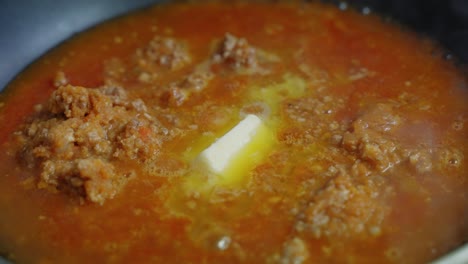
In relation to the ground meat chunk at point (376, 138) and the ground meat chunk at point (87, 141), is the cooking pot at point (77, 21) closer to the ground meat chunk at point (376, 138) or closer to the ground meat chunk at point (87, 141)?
the ground meat chunk at point (87, 141)

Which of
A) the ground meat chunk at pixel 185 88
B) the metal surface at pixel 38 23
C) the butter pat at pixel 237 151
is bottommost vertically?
Result: the butter pat at pixel 237 151

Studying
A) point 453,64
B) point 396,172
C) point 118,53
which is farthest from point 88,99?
point 453,64

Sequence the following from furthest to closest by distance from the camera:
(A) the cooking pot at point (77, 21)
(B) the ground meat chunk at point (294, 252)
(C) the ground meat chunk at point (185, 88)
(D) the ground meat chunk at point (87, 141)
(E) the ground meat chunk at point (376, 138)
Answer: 1. (A) the cooking pot at point (77, 21)
2. (C) the ground meat chunk at point (185, 88)
3. (E) the ground meat chunk at point (376, 138)
4. (D) the ground meat chunk at point (87, 141)
5. (B) the ground meat chunk at point (294, 252)

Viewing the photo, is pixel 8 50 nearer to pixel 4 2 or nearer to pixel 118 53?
pixel 4 2

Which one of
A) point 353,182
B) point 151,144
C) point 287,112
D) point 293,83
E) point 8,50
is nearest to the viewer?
point 353,182

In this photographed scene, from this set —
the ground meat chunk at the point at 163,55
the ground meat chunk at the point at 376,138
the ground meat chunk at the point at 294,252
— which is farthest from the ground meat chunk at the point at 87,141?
the ground meat chunk at the point at 376,138

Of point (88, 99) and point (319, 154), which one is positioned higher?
point (88, 99)

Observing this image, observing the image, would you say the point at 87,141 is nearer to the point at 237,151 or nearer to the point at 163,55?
the point at 237,151

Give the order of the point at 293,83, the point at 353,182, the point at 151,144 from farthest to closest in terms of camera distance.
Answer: the point at 293,83
the point at 151,144
the point at 353,182
